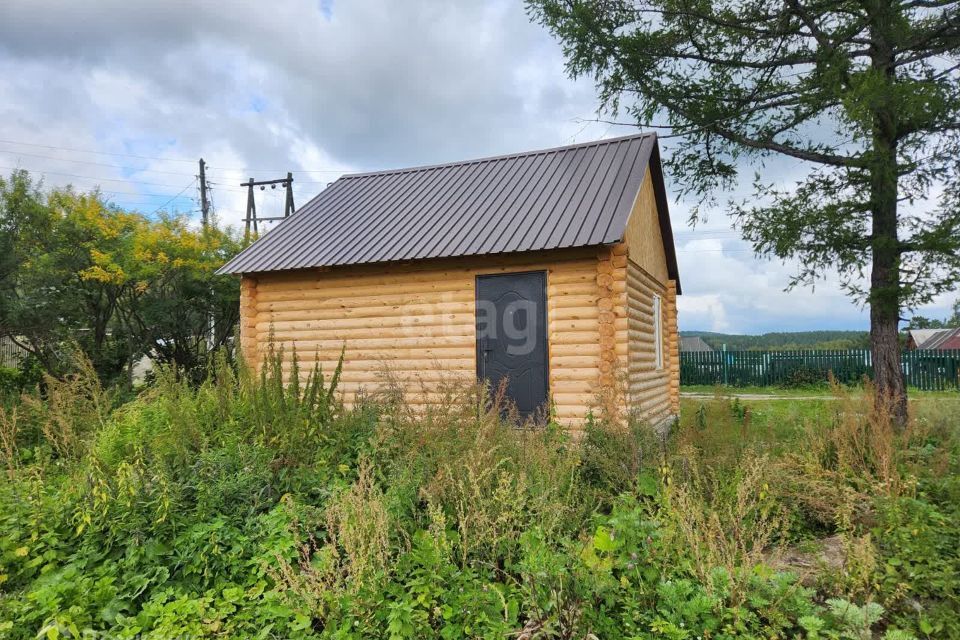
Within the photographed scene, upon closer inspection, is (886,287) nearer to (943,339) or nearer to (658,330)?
(658,330)

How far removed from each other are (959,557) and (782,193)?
6.94m

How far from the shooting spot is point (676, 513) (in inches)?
135

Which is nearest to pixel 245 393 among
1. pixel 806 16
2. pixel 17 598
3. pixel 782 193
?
pixel 17 598

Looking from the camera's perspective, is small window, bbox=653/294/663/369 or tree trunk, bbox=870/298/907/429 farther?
small window, bbox=653/294/663/369

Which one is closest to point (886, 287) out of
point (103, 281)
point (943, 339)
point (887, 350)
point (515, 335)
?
point (887, 350)

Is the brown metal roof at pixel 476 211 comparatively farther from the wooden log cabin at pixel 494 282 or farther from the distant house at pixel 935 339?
the distant house at pixel 935 339

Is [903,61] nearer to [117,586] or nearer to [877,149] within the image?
[877,149]

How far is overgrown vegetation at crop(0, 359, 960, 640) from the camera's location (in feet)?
10.3

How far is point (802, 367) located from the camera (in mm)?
23281

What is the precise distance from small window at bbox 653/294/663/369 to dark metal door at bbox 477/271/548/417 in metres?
3.50

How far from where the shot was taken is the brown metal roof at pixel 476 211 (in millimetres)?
8828

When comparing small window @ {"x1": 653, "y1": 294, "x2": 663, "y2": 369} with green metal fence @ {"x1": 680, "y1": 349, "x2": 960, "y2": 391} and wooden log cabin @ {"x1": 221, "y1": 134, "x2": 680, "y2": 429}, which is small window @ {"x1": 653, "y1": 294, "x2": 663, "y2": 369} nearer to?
wooden log cabin @ {"x1": 221, "y1": 134, "x2": 680, "y2": 429}

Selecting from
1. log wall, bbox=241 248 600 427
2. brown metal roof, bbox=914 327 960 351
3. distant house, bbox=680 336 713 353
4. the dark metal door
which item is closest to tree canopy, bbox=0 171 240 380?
log wall, bbox=241 248 600 427

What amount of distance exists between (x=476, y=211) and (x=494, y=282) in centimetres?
168
